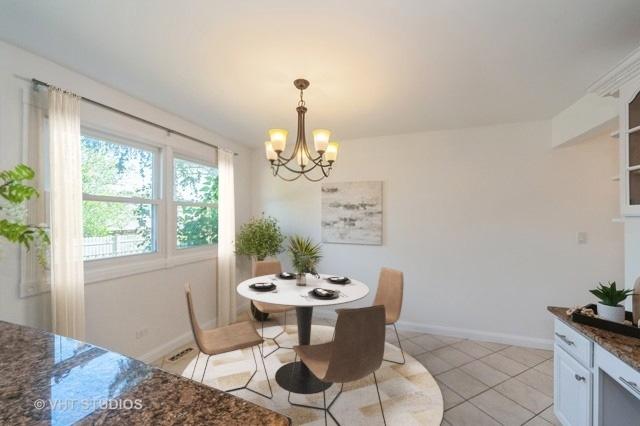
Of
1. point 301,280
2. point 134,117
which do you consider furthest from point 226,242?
point 134,117

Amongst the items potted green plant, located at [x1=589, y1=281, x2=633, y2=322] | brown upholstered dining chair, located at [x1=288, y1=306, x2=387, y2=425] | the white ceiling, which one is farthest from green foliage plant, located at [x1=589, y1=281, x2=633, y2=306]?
the white ceiling

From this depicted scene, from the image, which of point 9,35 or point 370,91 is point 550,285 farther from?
point 9,35

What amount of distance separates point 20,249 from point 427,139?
3.85 metres

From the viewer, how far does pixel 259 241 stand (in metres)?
3.63

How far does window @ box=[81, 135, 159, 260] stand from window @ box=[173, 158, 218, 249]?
0.98ft

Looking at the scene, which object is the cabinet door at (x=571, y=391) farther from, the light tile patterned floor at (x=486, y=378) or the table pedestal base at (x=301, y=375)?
the table pedestal base at (x=301, y=375)

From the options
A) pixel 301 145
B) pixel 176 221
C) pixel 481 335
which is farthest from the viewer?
pixel 481 335

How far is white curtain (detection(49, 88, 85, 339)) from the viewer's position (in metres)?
1.96

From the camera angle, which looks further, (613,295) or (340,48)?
(340,48)

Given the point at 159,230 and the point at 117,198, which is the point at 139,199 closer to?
the point at 117,198

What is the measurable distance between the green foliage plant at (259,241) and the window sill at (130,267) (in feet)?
1.86

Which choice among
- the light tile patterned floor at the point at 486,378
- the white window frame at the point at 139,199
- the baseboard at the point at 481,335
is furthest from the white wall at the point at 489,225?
the white window frame at the point at 139,199

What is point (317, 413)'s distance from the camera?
77.6 inches

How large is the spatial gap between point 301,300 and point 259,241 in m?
1.76
